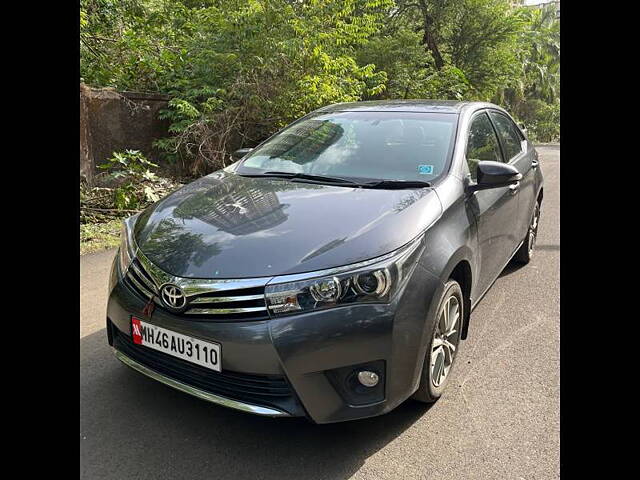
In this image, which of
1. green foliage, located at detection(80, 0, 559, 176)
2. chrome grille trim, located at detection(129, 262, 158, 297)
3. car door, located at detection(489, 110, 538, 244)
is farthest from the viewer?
green foliage, located at detection(80, 0, 559, 176)

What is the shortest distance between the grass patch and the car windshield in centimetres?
232

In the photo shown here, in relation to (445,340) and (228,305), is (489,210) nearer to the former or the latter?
(445,340)

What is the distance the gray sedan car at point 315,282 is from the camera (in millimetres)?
2094

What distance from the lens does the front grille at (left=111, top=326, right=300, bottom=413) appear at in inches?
83.2

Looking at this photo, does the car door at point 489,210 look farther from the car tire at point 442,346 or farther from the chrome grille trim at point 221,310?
the chrome grille trim at point 221,310

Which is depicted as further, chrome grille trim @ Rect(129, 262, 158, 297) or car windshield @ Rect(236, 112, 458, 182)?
car windshield @ Rect(236, 112, 458, 182)

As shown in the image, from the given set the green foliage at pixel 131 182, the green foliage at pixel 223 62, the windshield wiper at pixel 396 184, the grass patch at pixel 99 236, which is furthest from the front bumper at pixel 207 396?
the green foliage at pixel 223 62

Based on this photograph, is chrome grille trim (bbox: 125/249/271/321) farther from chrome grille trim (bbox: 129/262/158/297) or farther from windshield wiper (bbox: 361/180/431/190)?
windshield wiper (bbox: 361/180/431/190)

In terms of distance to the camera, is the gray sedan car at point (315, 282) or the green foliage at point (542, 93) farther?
the green foliage at point (542, 93)

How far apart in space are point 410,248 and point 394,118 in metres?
1.55

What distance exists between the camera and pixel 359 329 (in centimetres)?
210

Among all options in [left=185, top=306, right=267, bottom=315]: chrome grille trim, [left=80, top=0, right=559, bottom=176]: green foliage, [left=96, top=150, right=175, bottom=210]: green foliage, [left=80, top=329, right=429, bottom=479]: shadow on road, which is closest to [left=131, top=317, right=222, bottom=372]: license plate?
[left=185, top=306, right=267, bottom=315]: chrome grille trim
